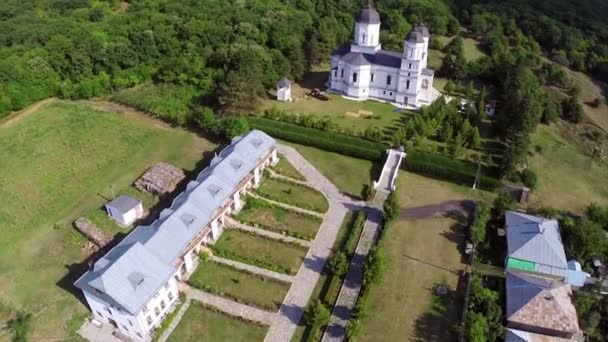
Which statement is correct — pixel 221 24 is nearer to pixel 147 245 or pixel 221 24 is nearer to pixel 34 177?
pixel 34 177

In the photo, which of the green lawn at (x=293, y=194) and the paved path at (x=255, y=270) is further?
the green lawn at (x=293, y=194)

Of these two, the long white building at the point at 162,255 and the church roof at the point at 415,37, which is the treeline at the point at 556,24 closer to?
the church roof at the point at 415,37

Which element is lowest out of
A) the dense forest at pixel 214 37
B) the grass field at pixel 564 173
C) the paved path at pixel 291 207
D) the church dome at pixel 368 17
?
the paved path at pixel 291 207

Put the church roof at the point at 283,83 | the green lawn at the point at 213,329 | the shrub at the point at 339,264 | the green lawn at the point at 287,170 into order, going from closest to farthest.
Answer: the green lawn at the point at 213,329, the shrub at the point at 339,264, the green lawn at the point at 287,170, the church roof at the point at 283,83

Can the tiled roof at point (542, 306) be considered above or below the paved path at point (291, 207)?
above

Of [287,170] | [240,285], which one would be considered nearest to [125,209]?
[240,285]

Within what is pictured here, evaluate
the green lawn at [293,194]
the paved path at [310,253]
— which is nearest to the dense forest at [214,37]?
the paved path at [310,253]

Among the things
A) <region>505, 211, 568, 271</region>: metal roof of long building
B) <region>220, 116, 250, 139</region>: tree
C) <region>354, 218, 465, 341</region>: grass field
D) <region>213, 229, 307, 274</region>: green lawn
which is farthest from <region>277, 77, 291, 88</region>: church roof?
<region>505, 211, 568, 271</region>: metal roof of long building

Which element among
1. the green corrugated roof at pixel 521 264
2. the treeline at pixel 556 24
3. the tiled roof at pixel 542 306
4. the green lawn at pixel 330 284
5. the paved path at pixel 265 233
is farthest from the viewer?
the treeline at pixel 556 24
